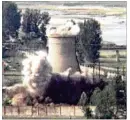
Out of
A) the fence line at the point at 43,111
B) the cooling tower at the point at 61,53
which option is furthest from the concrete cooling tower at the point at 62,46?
the fence line at the point at 43,111

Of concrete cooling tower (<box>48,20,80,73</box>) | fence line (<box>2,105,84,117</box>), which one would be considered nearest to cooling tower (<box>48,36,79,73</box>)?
concrete cooling tower (<box>48,20,80,73</box>)

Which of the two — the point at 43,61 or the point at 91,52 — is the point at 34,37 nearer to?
the point at 43,61

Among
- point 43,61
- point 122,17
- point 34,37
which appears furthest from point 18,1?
point 122,17

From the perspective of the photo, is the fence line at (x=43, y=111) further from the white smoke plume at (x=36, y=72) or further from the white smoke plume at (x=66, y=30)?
the white smoke plume at (x=66, y=30)

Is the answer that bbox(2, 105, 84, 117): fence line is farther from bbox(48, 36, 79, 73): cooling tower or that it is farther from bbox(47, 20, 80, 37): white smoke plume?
bbox(47, 20, 80, 37): white smoke plume

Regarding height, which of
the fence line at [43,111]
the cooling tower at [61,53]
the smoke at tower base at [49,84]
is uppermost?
the cooling tower at [61,53]
